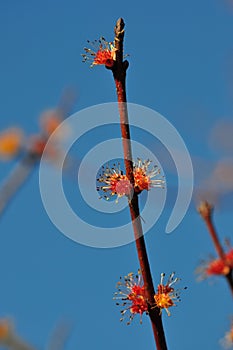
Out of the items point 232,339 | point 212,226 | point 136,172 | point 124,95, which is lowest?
point 232,339

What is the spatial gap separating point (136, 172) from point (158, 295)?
1015 mm

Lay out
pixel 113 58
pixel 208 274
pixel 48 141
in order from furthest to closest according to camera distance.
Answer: pixel 113 58, pixel 208 274, pixel 48 141

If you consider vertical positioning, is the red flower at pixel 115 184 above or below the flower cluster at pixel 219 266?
above

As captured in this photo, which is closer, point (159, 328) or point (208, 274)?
point (208, 274)

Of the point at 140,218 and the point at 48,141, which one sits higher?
the point at 140,218

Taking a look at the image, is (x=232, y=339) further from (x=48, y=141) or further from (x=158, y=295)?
(x=48, y=141)

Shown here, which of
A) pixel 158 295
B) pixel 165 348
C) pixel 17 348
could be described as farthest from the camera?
pixel 158 295

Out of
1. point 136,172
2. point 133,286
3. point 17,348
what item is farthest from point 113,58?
point 17,348

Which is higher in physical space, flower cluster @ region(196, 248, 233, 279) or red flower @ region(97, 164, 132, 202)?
red flower @ region(97, 164, 132, 202)

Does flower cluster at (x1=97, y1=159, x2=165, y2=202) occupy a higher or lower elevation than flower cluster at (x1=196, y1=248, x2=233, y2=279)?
higher

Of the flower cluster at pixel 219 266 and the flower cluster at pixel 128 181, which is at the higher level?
the flower cluster at pixel 128 181

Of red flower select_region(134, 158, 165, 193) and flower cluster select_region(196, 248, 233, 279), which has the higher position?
red flower select_region(134, 158, 165, 193)

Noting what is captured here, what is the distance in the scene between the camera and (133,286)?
5191 mm

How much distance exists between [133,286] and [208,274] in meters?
1.17
